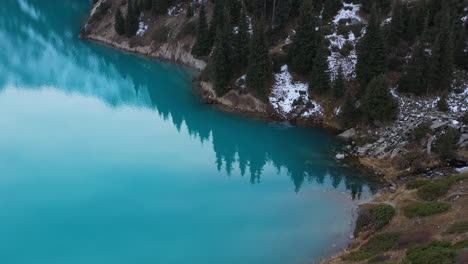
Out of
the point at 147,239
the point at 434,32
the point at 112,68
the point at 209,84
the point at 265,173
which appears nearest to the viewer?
the point at 147,239

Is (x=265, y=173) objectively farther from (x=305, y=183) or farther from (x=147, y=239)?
(x=147, y=239)

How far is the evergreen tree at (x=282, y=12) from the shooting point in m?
70.2

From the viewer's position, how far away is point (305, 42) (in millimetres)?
58625

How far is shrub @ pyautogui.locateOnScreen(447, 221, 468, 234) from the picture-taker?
28734 mm

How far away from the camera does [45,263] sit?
33469 millimetres

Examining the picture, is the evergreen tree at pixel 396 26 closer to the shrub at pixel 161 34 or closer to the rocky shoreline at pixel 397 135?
the rocky shoreline at pixel 397 135

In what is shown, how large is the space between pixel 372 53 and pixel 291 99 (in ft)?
39.3

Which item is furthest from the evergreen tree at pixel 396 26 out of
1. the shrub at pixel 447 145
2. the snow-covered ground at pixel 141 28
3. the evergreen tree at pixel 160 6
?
the snow-covered ground at pixel 141 28

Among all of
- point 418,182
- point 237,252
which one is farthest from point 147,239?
point 418,182

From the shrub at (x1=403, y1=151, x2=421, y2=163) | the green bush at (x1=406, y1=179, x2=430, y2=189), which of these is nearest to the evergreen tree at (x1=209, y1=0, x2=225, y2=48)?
the shrub at (x1=403, y1=151, x2=421, y2=163)

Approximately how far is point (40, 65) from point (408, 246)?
252 ft

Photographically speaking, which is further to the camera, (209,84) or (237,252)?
(209,84)

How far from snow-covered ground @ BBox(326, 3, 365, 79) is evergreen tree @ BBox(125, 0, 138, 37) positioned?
42.8 metres

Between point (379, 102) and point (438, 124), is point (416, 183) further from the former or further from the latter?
point (379, 102)
